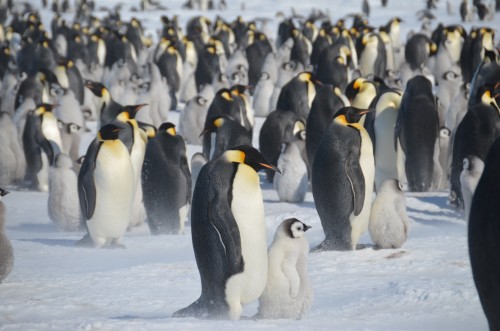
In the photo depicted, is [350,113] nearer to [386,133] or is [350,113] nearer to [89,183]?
[89,183]

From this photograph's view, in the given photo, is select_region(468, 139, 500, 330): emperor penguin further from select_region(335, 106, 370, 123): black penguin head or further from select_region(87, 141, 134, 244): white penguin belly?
select_region(87, 141, 134, 244): white penguin belly

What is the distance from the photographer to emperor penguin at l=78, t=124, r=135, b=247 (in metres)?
7.27

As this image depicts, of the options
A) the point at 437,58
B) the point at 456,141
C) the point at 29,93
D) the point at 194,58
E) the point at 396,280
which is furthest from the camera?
the point at 194,58

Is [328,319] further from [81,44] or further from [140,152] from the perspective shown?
[81,44]

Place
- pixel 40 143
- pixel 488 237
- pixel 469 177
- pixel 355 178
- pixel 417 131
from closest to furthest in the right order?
pixel 488 237 < pixel 355 178 < pixel 469 177 < pixel 417 131 < pixel 40 143

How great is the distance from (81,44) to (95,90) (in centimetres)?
1142

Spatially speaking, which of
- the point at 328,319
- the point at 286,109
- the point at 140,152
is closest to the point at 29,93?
the point at 286,109

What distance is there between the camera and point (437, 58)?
19453 millimetres

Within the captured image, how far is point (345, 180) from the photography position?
21.3 ft

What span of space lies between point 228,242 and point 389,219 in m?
1.99

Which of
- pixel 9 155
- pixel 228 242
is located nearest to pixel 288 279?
pixel 228 242

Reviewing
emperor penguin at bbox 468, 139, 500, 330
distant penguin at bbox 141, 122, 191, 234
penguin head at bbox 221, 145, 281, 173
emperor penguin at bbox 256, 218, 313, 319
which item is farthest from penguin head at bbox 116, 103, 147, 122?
emperor penguin at bbox 468, 139, 500, 330

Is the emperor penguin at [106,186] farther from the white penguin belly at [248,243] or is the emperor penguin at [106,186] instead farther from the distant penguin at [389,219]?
the white penguin belly at [248,243]

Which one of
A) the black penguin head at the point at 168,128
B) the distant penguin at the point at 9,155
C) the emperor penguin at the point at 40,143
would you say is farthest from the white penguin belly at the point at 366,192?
the distant penguin at the point at 9,155
